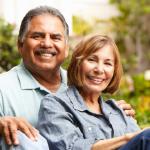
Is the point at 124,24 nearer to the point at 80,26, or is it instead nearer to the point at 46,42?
the point at 80,26

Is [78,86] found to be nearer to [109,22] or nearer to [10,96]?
[10,96]

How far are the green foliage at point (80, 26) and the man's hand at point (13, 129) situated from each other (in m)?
8.61

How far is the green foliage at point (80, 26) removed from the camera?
11.3m

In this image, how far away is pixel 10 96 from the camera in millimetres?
3088

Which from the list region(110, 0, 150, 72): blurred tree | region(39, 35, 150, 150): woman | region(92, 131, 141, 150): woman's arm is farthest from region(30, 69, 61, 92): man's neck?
region(110, 0, 150, 72): blurred tree

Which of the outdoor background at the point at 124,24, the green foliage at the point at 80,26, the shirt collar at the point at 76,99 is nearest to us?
the shirt collar at the point at 76,99

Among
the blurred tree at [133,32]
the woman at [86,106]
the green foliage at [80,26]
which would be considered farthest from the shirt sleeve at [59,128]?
the blurred tree at [133,32]

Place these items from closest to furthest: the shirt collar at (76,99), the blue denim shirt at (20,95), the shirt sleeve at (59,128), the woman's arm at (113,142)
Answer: the woman's arm at (113,142)
the shirt sleeve at (59,128)
the shirt collar at (76,99)
the blue denim shirt at (20,95)

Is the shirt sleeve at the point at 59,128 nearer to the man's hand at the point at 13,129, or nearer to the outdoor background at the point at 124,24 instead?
the man's hand at the point at 13,129

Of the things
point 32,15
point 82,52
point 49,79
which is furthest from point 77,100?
point 32,15

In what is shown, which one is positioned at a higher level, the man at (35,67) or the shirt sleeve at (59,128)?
the man at (35,67)

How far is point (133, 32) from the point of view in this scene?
12.7 meters

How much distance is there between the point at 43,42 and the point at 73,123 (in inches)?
25.7

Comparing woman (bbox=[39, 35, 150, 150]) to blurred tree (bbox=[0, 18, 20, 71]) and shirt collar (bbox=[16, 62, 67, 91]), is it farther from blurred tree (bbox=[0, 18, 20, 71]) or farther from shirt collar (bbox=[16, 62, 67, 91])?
blurred tree (bbox=[0, 18, 20, 71])
